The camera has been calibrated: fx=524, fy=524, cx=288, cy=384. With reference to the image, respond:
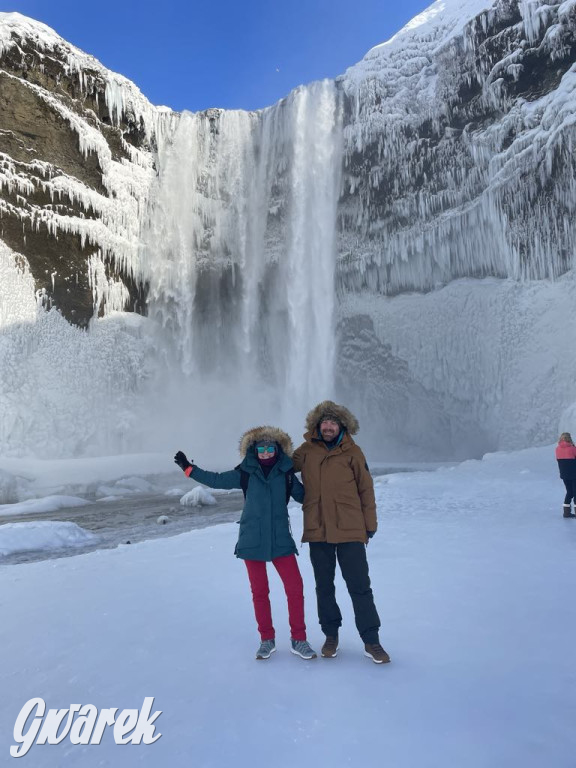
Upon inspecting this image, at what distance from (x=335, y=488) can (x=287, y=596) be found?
66 cm

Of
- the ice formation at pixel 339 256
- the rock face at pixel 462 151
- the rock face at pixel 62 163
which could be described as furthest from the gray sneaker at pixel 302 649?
the rock face at pixel 62 163

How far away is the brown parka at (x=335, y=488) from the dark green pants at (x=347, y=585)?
8 centimetres

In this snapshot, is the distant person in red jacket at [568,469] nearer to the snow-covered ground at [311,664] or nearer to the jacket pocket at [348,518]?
the snow-covered ground at [311,664]

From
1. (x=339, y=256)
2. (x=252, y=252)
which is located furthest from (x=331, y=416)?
(x=252, y=252)

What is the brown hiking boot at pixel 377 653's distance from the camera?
275cm

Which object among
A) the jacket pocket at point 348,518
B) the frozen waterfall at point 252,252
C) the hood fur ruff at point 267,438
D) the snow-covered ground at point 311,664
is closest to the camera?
the snow-covered ground at point 311,664

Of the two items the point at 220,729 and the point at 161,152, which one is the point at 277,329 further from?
the point at 220,729

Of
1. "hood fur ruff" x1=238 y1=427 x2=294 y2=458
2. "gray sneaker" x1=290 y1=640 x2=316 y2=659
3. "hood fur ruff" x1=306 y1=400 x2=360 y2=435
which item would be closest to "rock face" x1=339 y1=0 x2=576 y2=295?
"hood fur ruff" x1=306 y1=400 x2=360 y2=435

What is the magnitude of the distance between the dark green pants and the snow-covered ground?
0.59 feet

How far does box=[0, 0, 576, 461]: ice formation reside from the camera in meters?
21.3

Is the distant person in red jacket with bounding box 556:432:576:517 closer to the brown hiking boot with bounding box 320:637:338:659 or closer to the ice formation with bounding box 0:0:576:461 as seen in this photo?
the brown hiking boot with bounding box 320:637:338:659

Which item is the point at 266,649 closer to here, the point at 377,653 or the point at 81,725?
the point at 377,653

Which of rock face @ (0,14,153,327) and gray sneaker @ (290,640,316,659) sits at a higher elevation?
rock face @ (0,14,153,327)

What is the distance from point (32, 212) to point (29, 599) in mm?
23462
